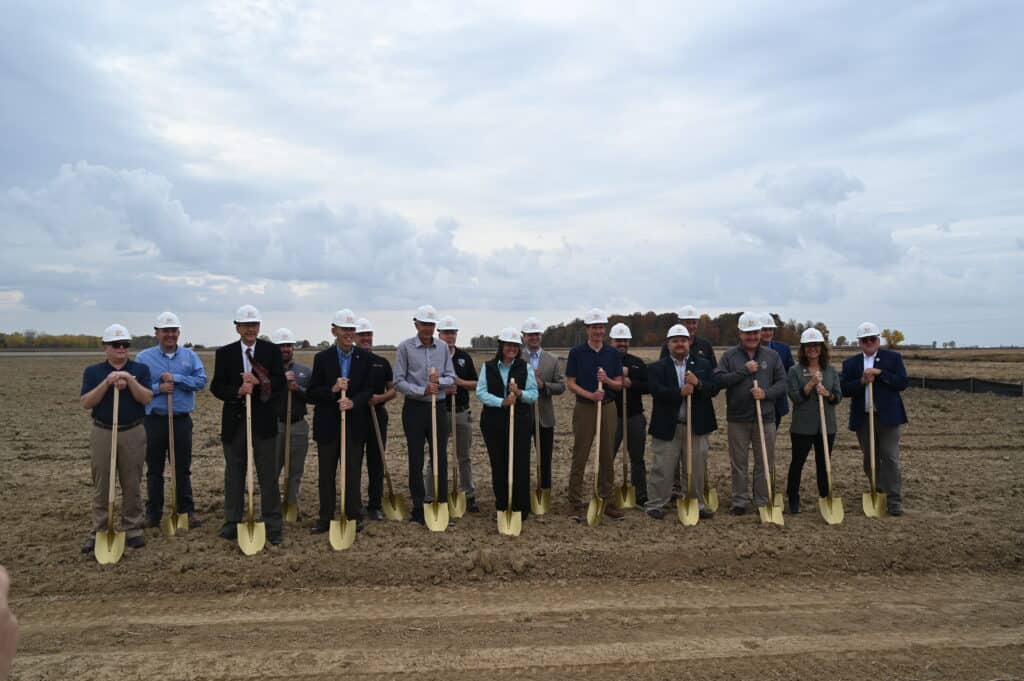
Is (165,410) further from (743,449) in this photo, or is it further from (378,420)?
(743,449)

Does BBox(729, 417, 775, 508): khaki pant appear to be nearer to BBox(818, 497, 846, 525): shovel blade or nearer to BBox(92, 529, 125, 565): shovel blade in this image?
BBox(818, 497, 846, 525): shovel blade

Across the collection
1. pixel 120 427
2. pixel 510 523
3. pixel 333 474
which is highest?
pixel 120 427

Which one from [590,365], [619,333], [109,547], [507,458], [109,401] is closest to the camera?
[109,547]

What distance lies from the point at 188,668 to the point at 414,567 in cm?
223

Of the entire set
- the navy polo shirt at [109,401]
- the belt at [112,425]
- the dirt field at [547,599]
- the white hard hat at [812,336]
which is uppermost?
the white hard hat at [812,336]

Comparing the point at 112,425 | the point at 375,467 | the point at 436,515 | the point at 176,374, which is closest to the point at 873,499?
the point at 436,515

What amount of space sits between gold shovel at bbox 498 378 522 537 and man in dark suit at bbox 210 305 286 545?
7.86 feet

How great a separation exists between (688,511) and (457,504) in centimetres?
272

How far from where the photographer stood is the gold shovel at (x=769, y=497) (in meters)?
7.99

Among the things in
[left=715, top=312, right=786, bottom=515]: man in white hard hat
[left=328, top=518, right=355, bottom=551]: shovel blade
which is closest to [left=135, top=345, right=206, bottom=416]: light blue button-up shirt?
[left=328, top=518, right=355, bottom=551]: shovel blade

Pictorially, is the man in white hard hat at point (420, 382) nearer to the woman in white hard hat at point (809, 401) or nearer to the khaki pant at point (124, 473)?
the khaki pant at point (124, 473)

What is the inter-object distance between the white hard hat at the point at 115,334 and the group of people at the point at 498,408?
44 cm

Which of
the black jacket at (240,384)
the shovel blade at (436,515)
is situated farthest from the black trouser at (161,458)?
the shovel blade at (436,515)

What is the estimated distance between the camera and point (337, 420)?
7.96m
